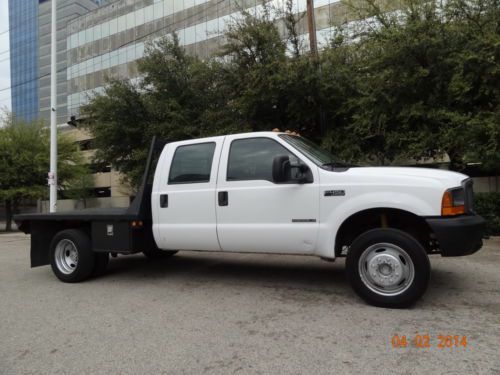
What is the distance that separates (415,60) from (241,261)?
7348mm

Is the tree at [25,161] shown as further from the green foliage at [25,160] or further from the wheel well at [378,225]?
the wheel well at [378,225]

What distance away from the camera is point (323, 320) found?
3822 mm

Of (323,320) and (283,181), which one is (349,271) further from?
(283,181)

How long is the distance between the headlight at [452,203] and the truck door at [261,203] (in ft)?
4.32

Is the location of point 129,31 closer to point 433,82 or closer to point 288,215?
point 433,82

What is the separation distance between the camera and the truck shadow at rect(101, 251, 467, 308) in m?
4.87

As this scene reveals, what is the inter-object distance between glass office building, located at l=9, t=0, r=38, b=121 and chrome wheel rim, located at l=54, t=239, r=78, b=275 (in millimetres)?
47586

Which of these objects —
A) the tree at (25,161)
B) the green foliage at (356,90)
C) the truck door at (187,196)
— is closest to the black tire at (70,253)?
the truck door at (187,196)

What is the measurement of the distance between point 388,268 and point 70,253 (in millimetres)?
4805

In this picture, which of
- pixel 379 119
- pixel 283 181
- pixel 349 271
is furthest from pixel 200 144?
pixel 379 119

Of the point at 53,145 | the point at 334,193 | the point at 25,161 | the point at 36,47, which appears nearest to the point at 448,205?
the point at 334,193

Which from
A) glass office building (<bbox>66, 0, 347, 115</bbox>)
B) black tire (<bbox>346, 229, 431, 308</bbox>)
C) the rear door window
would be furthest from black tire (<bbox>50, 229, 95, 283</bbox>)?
glass office building (<bbox>66, 0, 347, 115</bbox>)

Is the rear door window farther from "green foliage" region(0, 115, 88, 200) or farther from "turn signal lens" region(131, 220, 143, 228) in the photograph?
"green foliage" region(0, 115, 88, 200)

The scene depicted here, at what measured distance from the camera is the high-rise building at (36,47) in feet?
195
